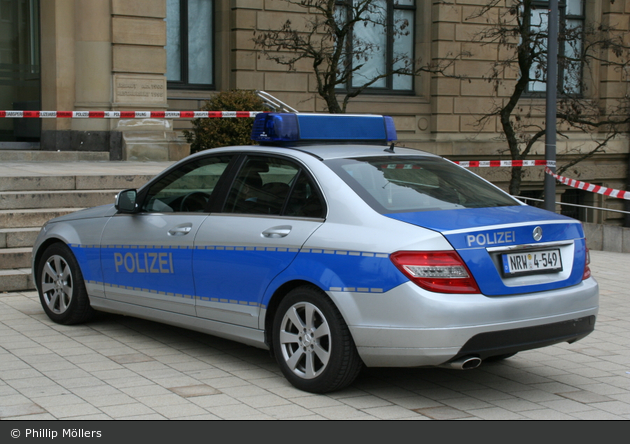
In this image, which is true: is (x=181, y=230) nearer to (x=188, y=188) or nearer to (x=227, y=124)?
(x=188, y=188)

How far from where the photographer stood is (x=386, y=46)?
773 inches

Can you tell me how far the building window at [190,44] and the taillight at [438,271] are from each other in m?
13.7

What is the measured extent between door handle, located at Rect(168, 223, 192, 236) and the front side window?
14cm

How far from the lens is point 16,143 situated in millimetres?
15250

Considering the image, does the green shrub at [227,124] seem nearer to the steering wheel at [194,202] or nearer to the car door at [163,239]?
the car door at [163,239]

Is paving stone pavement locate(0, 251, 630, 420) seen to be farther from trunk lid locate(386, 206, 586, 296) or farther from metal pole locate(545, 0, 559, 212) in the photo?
metal pole locate(545, 0, 559, 212)

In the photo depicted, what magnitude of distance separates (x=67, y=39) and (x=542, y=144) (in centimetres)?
1169

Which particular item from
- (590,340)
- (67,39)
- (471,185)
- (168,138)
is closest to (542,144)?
(168,138)

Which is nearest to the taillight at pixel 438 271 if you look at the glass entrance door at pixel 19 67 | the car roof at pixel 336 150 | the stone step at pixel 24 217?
the car roof at pixel 336 150

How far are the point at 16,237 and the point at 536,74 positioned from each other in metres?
12.8

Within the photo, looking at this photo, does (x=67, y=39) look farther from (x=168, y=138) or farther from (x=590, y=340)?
(x=590, y=340)

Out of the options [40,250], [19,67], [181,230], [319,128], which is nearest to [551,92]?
[319,128]

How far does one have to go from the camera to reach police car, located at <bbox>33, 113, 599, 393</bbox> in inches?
182
